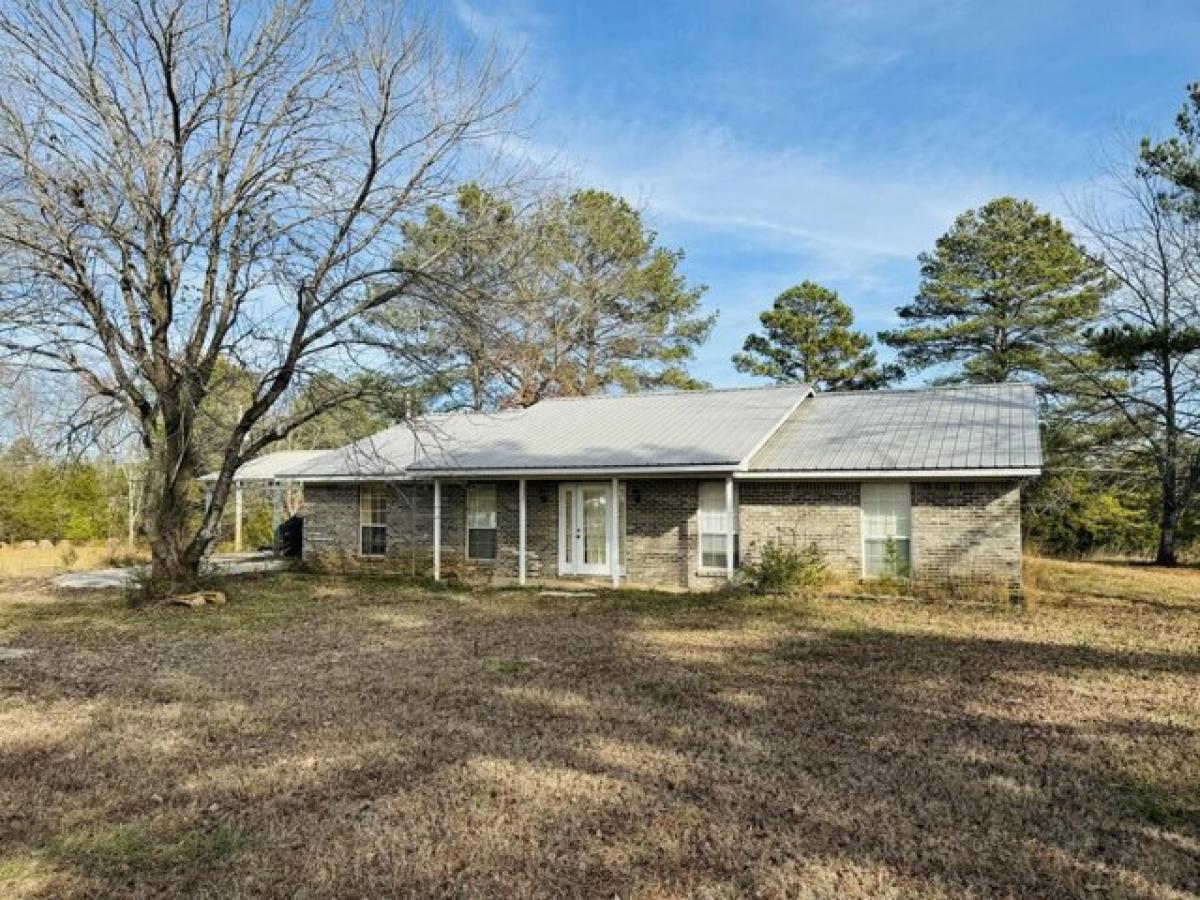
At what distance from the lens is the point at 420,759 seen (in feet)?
18.4

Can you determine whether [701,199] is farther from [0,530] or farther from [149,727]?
[0,530]

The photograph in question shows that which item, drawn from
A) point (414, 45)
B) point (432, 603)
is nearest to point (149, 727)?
point (432, 603)

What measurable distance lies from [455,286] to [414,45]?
3.70m

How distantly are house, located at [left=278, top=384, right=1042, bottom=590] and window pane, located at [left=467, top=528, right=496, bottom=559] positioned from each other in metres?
0.04

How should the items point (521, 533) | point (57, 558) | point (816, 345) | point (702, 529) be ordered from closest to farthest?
1. point (702, 529)
2. point (521, 533)
3. point (57, 558)
4. point (816, 345)

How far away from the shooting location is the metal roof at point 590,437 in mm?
16062

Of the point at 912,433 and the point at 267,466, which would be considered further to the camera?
the point at 267,466

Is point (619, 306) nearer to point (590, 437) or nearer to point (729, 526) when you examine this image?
point (590, 437)

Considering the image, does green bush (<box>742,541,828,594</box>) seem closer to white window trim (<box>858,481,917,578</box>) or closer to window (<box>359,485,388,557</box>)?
white window trim (<box>858,481,917,578</box>)

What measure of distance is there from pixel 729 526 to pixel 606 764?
10.1 meters

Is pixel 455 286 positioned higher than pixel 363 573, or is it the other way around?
pixel 455 286

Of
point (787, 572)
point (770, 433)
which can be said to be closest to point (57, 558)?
point (770, 433)

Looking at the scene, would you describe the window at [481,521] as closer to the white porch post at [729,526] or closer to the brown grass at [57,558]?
the white porch post at [729,526]

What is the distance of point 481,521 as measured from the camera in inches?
731
